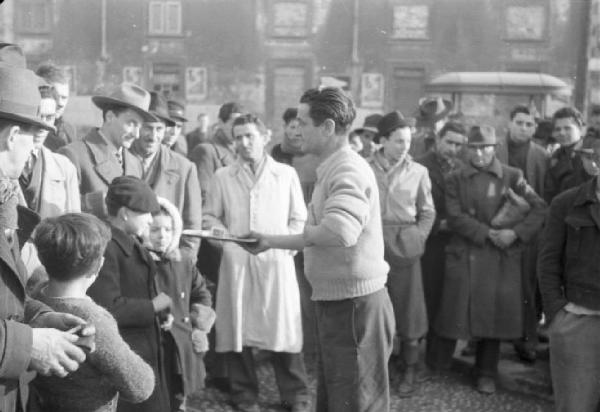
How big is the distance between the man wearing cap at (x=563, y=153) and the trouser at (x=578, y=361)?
7.88ft

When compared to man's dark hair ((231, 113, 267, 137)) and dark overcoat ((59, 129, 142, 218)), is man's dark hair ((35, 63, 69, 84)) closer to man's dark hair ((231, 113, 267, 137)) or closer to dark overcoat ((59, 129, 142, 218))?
dark overcoat ((59, 129, 142, 218))

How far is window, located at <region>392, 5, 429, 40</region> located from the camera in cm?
1784

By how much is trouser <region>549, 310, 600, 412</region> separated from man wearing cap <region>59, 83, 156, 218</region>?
2686 mm

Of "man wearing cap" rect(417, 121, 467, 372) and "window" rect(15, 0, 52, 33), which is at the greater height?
"window" rect(15, 0, 52, 33)

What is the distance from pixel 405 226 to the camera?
601 centimetres

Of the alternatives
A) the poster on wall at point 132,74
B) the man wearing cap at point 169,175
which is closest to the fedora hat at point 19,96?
the man wearing cap at point 169,175

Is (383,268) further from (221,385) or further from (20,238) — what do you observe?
(221,385)

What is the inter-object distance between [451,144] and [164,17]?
14081 mm

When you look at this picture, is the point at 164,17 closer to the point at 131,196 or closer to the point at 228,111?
the point at 228,111

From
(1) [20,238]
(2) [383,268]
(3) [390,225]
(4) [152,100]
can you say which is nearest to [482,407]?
(3) [390,225]

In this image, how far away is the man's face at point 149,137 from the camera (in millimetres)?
5086

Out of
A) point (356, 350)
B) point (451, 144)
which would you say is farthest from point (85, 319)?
point (451, 144)

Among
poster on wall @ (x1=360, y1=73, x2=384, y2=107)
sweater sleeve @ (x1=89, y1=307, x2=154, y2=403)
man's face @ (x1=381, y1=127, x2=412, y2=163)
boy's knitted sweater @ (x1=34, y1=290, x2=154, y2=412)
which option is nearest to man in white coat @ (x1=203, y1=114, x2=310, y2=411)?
man's face @ (x1=381, y1=127, x2=412, y2=163)

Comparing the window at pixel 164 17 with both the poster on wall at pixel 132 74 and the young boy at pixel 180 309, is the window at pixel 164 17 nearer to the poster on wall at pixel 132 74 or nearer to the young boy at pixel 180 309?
the poster on wall at pixel 132 74
